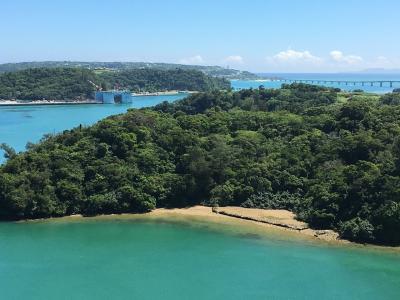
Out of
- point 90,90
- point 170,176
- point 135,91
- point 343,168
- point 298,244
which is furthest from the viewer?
point 135,91

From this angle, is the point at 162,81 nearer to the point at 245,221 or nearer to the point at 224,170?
the point at 224,170

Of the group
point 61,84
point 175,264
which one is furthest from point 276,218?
point 61,84

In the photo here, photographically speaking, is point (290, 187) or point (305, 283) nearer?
point (305, 283)

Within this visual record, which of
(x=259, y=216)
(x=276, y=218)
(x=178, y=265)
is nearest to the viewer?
(x=178, y=265)

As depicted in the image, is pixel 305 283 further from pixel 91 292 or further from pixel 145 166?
pixel 145 166

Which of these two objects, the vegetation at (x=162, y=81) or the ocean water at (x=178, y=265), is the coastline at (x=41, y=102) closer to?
the vegetation at (x=162, y=81)

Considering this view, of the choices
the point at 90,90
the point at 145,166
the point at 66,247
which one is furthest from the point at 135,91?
the point at 66,247

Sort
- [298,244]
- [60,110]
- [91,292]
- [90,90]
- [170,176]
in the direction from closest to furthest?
[91,292] < [298,244] < [170,176] < [60,110] < [90,90]

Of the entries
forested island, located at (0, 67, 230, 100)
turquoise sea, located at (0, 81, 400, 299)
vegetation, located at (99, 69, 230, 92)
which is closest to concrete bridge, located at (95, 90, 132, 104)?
forested island, located at (0, 67, 230, 100)
